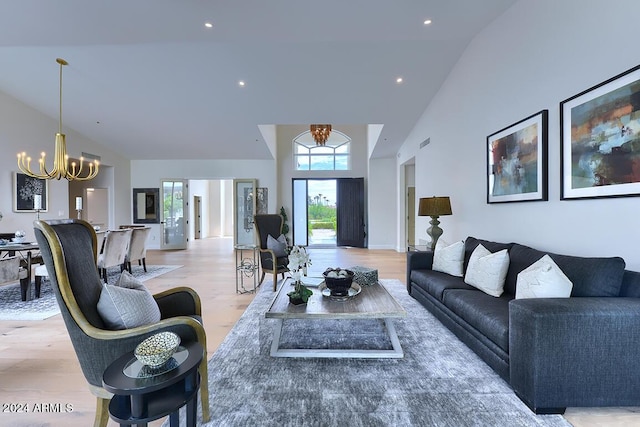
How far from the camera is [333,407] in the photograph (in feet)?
5.94

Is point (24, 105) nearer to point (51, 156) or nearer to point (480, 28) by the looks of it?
point (51, 156)

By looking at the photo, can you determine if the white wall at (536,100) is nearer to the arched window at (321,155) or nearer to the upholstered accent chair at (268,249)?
the upholstered accent chair at (268,249)

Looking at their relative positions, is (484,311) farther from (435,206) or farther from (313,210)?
(313,210)

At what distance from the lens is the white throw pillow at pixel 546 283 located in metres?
2.03

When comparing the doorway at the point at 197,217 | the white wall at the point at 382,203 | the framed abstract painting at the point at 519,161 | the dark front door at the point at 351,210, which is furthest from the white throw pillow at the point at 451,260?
the doorway at the point at 197,217

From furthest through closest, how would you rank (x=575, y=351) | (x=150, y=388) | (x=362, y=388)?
1. (x=362, y=388)
2. (x=575, y=351)
3. (x=150, y=388)

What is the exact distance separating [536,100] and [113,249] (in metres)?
6.03

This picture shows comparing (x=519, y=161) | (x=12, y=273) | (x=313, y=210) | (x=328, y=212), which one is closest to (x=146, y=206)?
(x=313, y=210)

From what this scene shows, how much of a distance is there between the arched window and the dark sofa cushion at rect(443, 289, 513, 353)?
7.27 meters

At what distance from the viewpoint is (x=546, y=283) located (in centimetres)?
205

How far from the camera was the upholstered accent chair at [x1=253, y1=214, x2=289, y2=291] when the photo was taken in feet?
14.7

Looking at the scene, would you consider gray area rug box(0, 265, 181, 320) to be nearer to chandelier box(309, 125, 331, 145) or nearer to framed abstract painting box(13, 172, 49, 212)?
framed abstract painting box(13, 172, 49, 212)

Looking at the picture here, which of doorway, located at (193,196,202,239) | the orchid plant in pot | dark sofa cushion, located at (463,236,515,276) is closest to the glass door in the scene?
doorway, located at (193,196,202,239)

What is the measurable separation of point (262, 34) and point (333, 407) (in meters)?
3.83
